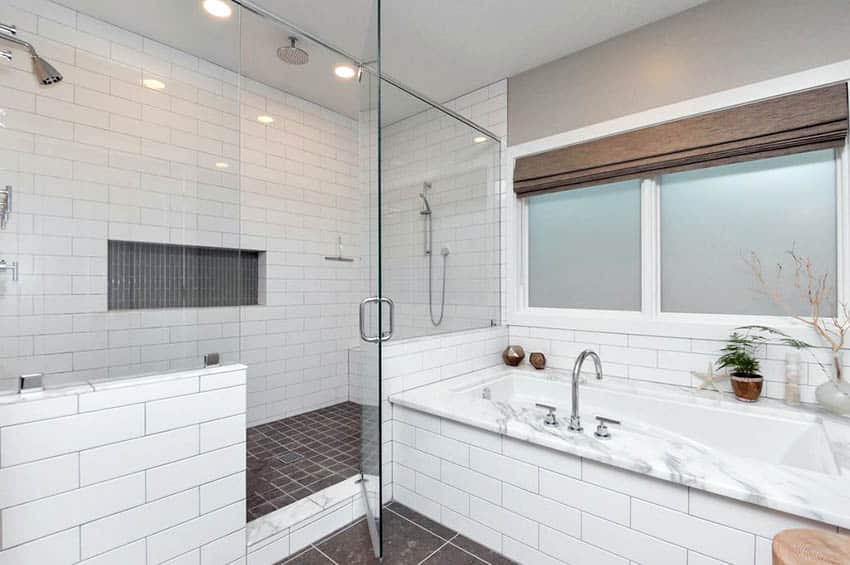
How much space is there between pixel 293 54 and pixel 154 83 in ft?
4.83

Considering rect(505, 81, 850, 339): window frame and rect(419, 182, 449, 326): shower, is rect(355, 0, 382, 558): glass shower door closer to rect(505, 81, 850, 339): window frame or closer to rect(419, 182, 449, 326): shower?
rect(419, 182, 449, 326): shower

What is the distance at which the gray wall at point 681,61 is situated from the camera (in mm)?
1963

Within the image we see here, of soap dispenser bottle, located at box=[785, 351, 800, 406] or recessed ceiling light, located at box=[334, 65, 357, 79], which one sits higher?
recessed ceiling light, located at box=[334, 65, 357, 79]

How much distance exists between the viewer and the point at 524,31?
2.50 m

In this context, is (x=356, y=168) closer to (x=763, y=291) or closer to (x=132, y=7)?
(x=132, y=7)

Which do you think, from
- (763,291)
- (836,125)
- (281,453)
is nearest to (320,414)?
(281,453)

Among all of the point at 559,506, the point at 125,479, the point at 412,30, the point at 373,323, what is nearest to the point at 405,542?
the point at 559,506

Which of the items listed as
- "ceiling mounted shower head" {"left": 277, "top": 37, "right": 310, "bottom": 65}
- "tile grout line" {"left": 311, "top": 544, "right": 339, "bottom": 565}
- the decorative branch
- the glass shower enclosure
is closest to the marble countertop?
the decorative branch

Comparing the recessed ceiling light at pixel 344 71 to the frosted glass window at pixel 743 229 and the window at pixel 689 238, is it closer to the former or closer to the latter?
the window at pixel 689 238

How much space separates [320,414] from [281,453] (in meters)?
0.80

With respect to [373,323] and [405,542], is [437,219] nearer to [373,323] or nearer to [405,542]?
[373,323]

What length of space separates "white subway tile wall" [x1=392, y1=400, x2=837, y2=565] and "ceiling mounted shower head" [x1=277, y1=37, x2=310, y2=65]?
250 centimetres

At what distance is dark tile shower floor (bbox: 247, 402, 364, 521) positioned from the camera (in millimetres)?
2111

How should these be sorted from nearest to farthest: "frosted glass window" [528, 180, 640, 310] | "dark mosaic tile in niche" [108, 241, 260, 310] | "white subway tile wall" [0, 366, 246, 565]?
"white subway tile wall" [0, 366, 246, 565], "dark mosaic tile in niche" [108, 241, 260, 310], "frosted glass window" [528, 180, 640, 310]
